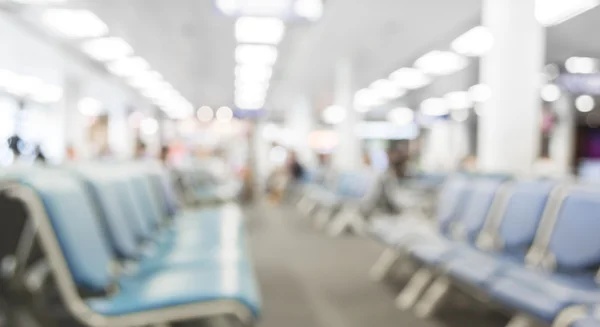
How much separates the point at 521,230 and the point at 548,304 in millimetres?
1058

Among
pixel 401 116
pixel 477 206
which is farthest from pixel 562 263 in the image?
pixel 401 116

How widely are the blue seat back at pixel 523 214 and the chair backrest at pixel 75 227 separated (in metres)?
2.41

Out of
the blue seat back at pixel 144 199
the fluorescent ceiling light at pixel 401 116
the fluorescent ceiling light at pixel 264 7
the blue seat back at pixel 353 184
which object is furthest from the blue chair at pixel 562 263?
the fluorescent ceiling light at pixel 401 116

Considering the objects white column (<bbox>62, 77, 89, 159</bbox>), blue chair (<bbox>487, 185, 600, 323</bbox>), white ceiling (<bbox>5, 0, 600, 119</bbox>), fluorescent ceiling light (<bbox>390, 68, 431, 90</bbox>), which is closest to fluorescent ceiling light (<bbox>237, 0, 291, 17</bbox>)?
white ceiling (<bbox>5, 0, 600, 119</bbox>)

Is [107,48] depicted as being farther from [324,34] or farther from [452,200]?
[452,200]

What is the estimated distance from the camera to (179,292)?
194 centimetres

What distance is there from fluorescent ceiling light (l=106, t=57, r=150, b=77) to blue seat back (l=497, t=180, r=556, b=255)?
10.5 meters

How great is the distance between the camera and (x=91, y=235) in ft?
6.63

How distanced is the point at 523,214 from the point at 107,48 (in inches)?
389

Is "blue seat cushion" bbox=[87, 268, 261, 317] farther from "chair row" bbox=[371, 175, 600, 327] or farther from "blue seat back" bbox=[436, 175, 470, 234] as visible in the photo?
"blue seat back" bbox=[436, 175, 470, 234]

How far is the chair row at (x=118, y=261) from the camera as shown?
69.1 inches

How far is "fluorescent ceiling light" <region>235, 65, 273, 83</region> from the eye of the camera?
1233 cm

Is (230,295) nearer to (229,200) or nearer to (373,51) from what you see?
(229,200)

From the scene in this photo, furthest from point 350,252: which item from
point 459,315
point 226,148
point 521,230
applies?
point 226,148
